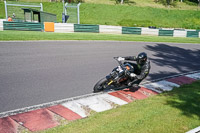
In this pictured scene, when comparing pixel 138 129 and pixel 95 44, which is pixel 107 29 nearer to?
pixel 95 44

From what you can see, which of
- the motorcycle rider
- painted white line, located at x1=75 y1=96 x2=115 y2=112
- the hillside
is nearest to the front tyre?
painted white line, located at x1=75 y1=96 x2=115 y2=112

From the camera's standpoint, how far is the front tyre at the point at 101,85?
746cm

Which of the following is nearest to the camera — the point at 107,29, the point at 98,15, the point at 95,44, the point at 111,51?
the point at 111,51

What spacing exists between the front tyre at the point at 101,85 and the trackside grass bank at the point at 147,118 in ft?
4.13

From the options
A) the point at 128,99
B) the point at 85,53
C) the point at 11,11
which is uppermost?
the point at 11,11

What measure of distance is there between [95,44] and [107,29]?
29.3ft

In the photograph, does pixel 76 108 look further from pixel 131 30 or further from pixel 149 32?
pixel 149 32

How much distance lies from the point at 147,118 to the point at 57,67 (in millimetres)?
6223

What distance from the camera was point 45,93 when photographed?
7.36 m

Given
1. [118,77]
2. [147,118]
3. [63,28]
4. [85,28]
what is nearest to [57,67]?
[118,77]

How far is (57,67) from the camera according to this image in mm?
10570

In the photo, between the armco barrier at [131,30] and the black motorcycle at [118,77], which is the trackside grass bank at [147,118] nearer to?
the black motorcycle at [118,77]

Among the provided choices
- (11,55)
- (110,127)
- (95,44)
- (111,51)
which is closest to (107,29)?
(95,44)

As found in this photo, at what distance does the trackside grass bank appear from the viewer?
496 centimetres
